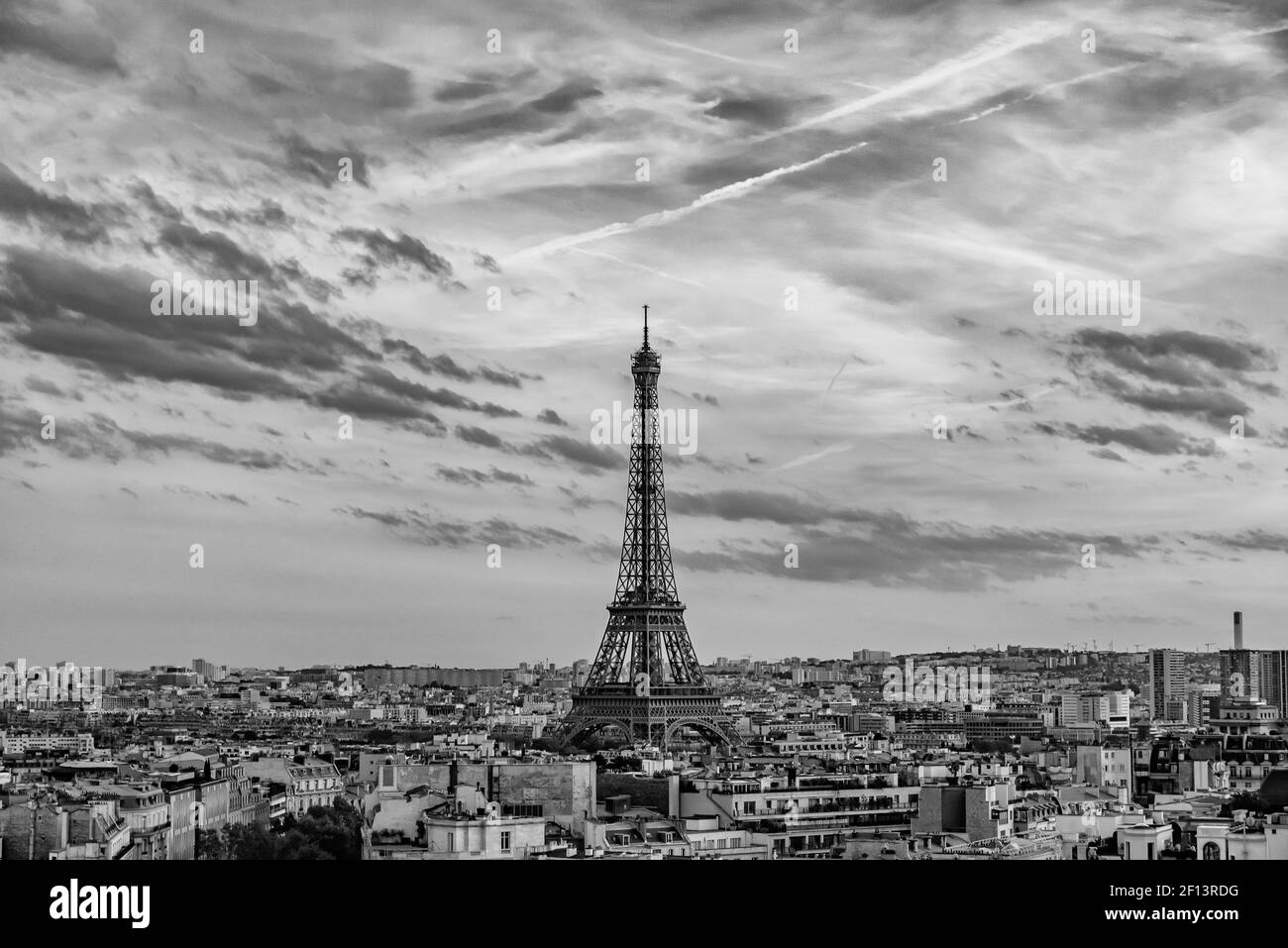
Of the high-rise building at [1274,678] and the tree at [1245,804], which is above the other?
the high-rise building at [1274,678]

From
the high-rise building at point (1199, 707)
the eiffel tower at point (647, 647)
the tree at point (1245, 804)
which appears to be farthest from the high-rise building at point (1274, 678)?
the tree at point (1245, 804)

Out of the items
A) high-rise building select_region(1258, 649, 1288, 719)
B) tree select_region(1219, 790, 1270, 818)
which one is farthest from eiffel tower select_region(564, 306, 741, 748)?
high-rise building select_region(1258, 649, 1288, 719)

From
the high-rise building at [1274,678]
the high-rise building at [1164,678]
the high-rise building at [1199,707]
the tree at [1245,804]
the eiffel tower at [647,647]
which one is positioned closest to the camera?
the tree at [1245,804]

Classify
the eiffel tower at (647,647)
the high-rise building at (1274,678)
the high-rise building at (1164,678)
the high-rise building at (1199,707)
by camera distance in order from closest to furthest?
1. the eiffel tower at (647,647)
2. the high-rise building at (1199,707)
3. the high-rise building at (1274,678)
4. the high-rise building at (1164,678)

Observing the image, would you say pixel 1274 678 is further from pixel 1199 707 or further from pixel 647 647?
pixel 647 647

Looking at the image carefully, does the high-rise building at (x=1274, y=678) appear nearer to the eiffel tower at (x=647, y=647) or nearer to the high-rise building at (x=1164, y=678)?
the high-rise building at (x=1164, y=678)

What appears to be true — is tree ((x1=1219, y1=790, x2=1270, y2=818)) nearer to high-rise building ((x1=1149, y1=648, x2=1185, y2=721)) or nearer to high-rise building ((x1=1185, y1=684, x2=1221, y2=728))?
high-rise building ((x1=1185, y1=684, x2=1221, y2=728))

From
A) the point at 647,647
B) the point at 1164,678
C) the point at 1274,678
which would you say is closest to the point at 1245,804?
the point at 647,647
